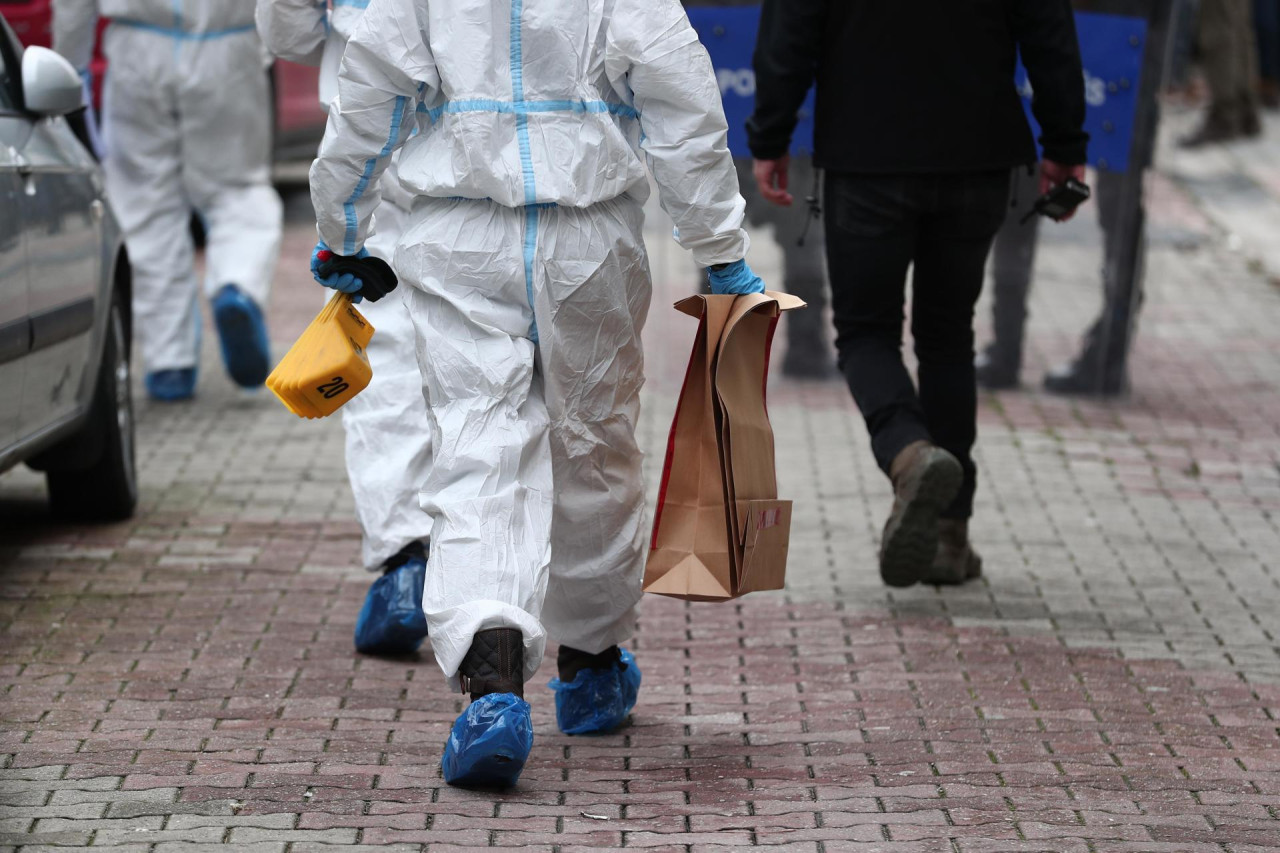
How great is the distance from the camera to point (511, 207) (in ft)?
11.8

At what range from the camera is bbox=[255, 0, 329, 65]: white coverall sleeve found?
4660 millimetres

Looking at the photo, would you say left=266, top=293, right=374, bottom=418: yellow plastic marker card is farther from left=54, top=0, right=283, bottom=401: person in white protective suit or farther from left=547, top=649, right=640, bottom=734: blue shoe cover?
left=54, top=0, right=283, bottom=401: person in white protective suit

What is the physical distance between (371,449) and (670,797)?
1371 mm

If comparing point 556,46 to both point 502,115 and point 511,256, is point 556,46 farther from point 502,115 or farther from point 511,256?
point 511,256

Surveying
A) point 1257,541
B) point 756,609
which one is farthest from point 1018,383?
point 756,609

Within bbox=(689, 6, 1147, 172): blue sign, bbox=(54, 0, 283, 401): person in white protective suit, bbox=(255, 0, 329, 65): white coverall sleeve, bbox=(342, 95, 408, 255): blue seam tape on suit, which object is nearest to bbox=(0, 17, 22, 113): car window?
bbox=(255, 0, 329, 65): white coverall sleeve

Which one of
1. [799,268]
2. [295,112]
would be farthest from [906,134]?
[295,112]

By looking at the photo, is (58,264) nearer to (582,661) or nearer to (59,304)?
(59,304)

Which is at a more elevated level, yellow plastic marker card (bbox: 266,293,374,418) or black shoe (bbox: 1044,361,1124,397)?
yellow plastic marker card (bbox: 266,293,374,418)

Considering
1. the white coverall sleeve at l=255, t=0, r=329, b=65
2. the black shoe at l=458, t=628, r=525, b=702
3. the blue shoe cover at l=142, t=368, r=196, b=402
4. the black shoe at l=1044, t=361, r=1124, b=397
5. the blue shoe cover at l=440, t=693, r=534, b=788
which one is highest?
the white coverall sleeve at l=255, t=0, r=329, b=65

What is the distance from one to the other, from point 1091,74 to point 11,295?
4535 mm

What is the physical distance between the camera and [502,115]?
11.7ft

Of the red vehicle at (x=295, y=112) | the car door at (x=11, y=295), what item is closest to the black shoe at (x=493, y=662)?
the car door at (x=11, y=295)

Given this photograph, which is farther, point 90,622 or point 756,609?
point 756,609
